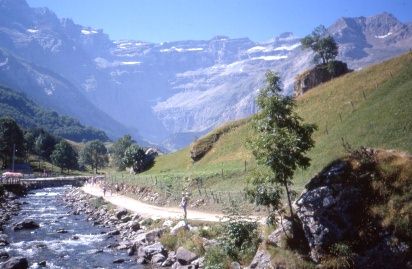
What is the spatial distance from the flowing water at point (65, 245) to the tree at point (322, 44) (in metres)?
105

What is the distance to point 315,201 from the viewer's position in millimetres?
25375

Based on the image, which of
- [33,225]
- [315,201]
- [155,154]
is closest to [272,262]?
[315,201]

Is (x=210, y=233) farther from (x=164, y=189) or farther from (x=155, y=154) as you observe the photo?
(x=155, y=154)

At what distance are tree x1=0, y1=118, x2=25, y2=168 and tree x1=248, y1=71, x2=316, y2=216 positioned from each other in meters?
147

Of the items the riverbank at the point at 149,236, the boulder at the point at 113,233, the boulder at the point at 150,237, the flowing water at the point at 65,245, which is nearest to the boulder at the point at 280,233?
the riverbank at the point at 149,236

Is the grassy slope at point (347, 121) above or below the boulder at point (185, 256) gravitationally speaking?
above

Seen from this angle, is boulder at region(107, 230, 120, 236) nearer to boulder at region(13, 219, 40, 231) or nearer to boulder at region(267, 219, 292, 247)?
boulder at region(13, 219, 40, 231)

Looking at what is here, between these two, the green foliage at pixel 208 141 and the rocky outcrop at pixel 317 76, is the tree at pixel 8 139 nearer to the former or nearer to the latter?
the green foliage at pixel 208 141

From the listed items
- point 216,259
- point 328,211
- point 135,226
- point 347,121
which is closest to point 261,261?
point 216,259

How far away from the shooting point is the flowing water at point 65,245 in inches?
1410

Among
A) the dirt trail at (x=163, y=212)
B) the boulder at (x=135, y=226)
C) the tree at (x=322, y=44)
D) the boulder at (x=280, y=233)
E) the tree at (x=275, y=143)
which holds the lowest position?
the boulder at (x=135, y=226)

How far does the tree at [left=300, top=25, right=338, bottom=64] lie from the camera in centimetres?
13675

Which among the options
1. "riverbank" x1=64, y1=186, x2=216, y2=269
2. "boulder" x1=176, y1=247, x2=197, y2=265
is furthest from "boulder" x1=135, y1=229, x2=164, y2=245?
"boulder" x1=176, y1=247, x2=197, y2=265

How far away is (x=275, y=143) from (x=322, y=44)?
121m
